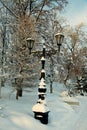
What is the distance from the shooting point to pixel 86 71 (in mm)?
51062

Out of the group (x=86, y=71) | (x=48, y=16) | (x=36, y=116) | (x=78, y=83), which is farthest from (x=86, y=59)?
(x=36, y=116)

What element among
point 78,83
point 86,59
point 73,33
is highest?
point 73,33

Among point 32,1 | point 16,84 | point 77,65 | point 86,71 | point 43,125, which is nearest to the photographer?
point 43,125

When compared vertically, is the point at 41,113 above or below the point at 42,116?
above

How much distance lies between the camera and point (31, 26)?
19.5 m

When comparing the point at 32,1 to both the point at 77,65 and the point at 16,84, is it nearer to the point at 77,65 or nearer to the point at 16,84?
the point at 16,84

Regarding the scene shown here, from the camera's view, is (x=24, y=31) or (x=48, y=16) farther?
(x=48, y=16)

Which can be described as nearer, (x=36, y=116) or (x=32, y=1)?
(x=36, y=116)

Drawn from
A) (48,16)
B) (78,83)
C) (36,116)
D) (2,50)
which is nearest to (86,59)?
(78,83)

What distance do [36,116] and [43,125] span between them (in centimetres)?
73

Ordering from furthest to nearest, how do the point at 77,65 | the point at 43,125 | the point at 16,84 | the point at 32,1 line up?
the point at 77,65 < the point at 32,1 < the point at 16,84 < the point at 43,125

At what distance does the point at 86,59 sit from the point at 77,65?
614cm

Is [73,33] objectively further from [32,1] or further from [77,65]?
[32,1]

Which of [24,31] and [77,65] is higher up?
[24,31]
